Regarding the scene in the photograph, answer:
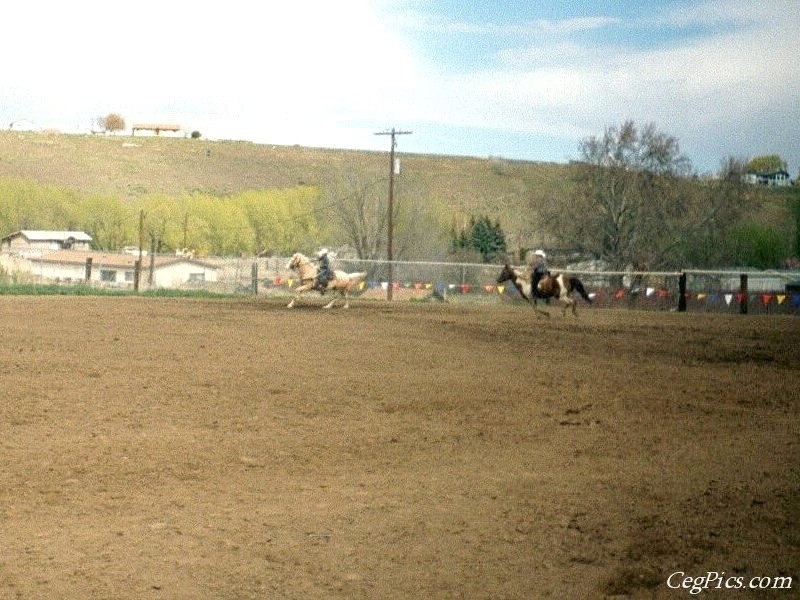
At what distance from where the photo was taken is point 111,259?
Answer: 7344 cm

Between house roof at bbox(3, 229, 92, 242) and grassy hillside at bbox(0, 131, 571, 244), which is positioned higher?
grassy hillside at bbox(0, 131, 571, 244)

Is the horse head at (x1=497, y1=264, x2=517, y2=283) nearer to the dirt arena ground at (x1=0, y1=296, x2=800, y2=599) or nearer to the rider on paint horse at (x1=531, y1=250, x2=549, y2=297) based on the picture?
the rider on paint horse at (x1=531, y1=250, x2=549, y2=297)

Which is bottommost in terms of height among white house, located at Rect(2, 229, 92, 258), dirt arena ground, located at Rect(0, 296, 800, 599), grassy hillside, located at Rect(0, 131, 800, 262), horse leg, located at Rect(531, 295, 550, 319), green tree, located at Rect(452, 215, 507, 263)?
dirt arena ground, located at Rect(0, 296, 800, 599)

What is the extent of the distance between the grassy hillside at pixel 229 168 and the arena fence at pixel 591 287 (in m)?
61.9

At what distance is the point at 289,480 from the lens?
9.91m

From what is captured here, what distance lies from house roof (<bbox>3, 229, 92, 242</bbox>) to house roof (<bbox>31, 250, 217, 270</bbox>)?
19.2 metres

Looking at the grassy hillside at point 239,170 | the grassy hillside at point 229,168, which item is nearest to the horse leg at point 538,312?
the grassy hillside at point 239,170

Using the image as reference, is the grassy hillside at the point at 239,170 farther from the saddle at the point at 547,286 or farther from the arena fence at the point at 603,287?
the saddle at the point at 547,286

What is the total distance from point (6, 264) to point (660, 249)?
37.9 meters

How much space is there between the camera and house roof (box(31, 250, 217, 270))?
65.0 metres

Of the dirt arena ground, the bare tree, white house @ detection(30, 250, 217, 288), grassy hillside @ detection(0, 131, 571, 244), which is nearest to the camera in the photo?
the dirt arena ground

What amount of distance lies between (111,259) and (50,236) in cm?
2161

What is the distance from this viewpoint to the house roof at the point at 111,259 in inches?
2559

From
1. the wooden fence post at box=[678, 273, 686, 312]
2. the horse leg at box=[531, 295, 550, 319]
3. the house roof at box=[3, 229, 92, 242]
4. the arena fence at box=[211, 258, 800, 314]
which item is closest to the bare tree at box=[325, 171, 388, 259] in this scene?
the arena fence at box=[211, 258, 800, 314]
